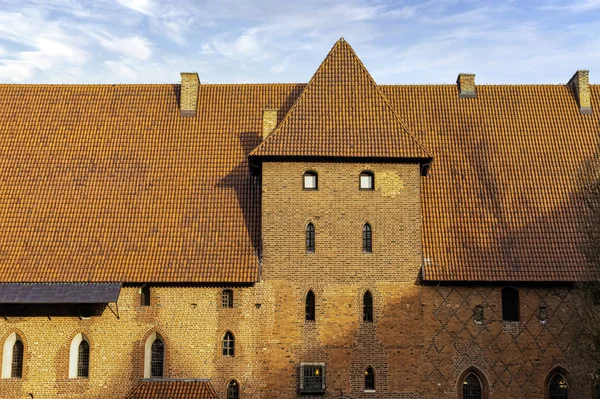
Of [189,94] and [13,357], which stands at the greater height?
[189,94]

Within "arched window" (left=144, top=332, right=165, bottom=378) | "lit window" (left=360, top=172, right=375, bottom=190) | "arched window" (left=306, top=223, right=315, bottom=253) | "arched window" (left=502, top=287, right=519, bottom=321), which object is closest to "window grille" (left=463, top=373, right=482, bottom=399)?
"arched window" (left=502, top=287, right=519, bottom=321)

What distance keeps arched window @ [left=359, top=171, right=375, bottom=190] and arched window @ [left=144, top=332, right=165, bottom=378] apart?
768cm

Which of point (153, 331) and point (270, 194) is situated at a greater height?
point (270, 194)

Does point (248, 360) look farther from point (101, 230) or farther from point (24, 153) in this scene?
point (24, 153)

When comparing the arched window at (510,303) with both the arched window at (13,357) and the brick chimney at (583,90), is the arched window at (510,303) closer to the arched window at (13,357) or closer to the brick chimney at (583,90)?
the brick chimney at (583,90)

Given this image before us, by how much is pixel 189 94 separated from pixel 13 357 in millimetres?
10428

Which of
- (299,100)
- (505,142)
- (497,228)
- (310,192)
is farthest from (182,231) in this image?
(505,142)

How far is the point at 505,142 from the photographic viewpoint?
72.3 feet

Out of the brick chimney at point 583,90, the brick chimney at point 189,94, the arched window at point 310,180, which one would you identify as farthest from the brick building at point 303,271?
the brick chimney at point 583,90

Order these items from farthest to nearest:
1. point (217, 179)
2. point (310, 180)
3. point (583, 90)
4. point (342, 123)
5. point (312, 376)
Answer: point (583, 90) → point (217, 179) → point (342, 123) → point (310, 180) → point (312, 376)

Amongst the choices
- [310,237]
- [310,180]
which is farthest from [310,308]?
[310,180]

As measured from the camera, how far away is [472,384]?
1897cm

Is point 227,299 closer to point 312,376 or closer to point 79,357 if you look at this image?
point 312,376

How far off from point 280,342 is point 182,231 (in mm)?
4569
